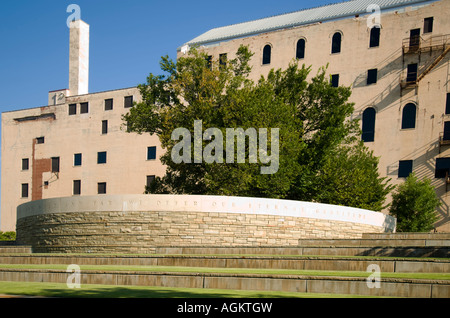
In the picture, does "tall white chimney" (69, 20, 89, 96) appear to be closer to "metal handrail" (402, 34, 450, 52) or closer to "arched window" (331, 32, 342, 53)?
"arched window" (331, 32, 342, 53)

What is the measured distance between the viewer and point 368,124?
41719mm

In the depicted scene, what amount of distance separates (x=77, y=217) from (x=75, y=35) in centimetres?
3550

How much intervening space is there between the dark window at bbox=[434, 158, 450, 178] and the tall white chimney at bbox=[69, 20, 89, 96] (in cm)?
3810

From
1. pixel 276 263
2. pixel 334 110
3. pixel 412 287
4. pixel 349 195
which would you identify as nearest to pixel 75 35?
pixel 334 110

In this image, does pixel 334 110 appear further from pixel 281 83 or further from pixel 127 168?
pixel 127 168

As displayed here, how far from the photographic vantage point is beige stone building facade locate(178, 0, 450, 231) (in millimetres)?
38938

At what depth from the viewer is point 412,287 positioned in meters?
10.1

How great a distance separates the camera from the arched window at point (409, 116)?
131 ft

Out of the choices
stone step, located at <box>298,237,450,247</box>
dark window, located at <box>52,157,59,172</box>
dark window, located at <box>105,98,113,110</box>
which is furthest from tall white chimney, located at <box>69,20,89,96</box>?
stone step, located at <box>298,237,450,247</box>

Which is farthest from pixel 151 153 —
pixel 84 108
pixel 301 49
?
pixel 301 49

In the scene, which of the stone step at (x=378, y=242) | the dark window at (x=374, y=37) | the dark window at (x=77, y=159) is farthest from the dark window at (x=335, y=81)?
the dark window at (x=77, y=159)

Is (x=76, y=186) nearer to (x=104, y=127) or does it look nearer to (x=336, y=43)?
(x=104, y=127)

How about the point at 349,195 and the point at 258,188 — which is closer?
the point at 258,188

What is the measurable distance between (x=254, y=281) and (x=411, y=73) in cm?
3403
